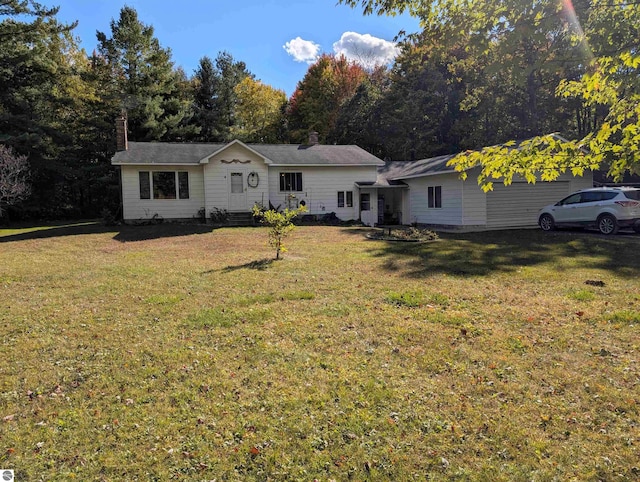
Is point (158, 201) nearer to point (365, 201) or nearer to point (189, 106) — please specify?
point (365, 201)

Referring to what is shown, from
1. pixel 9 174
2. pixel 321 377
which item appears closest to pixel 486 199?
pixel 321 377

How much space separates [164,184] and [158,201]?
946 mm

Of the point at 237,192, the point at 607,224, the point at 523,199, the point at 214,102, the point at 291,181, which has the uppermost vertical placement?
the point at 214,102

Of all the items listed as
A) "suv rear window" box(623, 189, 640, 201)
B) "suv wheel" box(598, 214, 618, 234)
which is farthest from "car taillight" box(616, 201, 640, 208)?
"suv wheel" box(598, 214, 618, 234)

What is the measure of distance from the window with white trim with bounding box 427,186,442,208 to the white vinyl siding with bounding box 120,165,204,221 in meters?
12.0

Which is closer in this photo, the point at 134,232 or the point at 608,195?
the point at 608,195

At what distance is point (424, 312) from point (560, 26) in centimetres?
406

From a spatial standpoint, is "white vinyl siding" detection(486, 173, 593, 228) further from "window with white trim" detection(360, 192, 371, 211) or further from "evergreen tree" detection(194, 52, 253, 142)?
"evergreen tree" detection(194, 52, 253, 142)

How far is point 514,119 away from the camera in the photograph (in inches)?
1239

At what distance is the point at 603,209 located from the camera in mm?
14633

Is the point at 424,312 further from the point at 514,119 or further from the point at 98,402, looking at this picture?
the point at 514,119

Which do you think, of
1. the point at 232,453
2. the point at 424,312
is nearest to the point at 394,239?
the point at 424,312

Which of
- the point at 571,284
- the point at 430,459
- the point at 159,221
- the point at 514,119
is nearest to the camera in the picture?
the point at 430,459

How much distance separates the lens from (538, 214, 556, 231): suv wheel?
1692 centimetres
